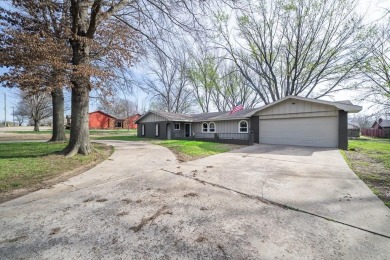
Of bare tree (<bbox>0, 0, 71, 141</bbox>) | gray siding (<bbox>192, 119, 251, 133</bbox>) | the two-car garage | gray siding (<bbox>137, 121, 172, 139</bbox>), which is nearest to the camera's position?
bare tree (<bbox>0, 0, 71, 141</bbox>)

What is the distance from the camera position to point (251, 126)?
51.2 feet

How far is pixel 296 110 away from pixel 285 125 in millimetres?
1295

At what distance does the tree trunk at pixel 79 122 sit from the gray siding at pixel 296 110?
11.9 metres

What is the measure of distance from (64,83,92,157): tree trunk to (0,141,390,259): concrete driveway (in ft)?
11.7

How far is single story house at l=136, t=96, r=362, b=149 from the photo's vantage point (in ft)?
38.0

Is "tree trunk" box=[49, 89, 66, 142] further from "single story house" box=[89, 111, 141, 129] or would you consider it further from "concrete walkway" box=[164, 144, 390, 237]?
"single story house" box=[89, 111, 141, 129]

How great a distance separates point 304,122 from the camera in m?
12.8

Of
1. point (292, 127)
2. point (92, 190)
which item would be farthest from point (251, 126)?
point (92, 190)

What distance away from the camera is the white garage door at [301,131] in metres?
11.8

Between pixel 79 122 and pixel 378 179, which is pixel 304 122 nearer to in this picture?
pixel 378 179

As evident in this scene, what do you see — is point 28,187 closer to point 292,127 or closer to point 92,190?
point 92,190

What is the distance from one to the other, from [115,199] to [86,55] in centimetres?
694

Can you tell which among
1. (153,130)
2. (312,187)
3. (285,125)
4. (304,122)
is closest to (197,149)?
(312,187)

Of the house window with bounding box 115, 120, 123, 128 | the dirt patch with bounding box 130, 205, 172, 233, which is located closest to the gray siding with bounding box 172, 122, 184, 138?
the dirt patch with bounding box 130, 205, 172, 233
